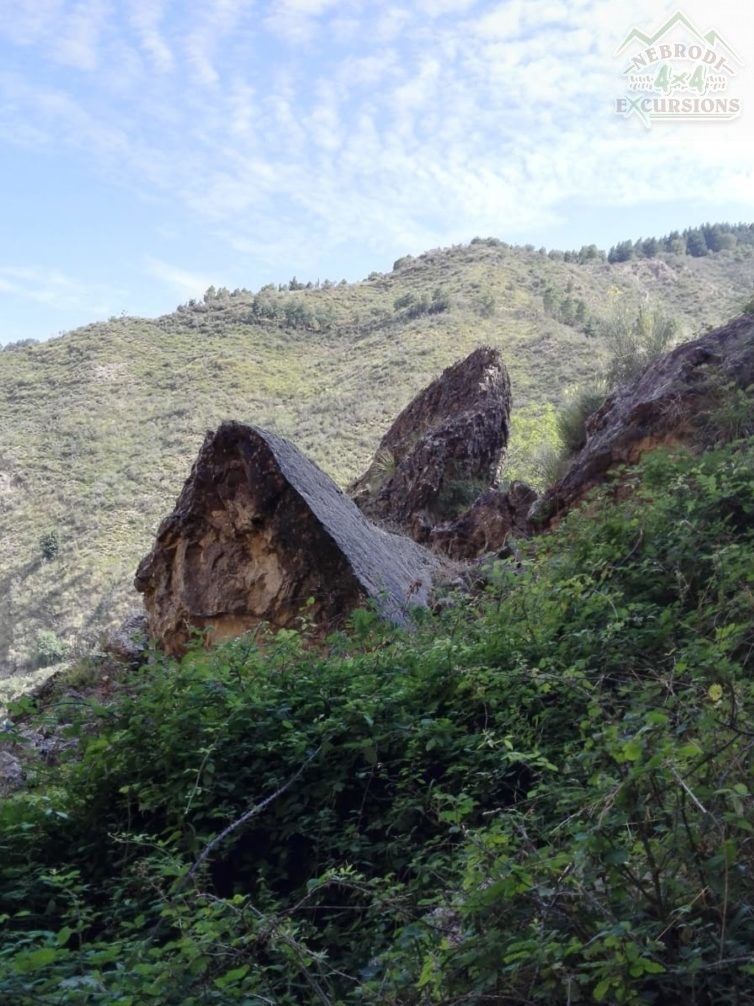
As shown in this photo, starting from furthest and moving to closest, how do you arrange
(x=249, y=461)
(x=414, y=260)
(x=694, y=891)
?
(x=414, y=260)
(x=249, y=461)
(x=694, y=891)

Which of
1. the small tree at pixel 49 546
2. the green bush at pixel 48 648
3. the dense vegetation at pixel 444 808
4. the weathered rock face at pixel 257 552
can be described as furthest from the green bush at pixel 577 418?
the small tree at pixel 49 546

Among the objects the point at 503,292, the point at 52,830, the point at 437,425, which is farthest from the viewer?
the point at 503,292

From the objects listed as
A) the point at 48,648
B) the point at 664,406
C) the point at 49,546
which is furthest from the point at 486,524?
the point at 49,546

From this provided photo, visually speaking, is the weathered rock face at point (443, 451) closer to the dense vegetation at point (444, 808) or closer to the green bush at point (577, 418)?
the green bush at point (577, 418)

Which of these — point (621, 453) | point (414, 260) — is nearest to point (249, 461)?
point (621, 453)

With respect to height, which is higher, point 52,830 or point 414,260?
point 414,260

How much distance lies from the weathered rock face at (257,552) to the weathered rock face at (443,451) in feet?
12.2

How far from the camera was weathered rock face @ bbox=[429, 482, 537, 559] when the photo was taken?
11.2 meters

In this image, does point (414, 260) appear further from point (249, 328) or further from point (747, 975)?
point (747, 975)

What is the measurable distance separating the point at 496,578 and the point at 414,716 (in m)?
1.35

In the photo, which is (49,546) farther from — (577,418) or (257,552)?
(257,552)

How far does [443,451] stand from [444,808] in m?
10.6

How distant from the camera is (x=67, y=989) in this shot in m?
2.29

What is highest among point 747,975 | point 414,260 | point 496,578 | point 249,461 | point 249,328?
A: point 414,260
